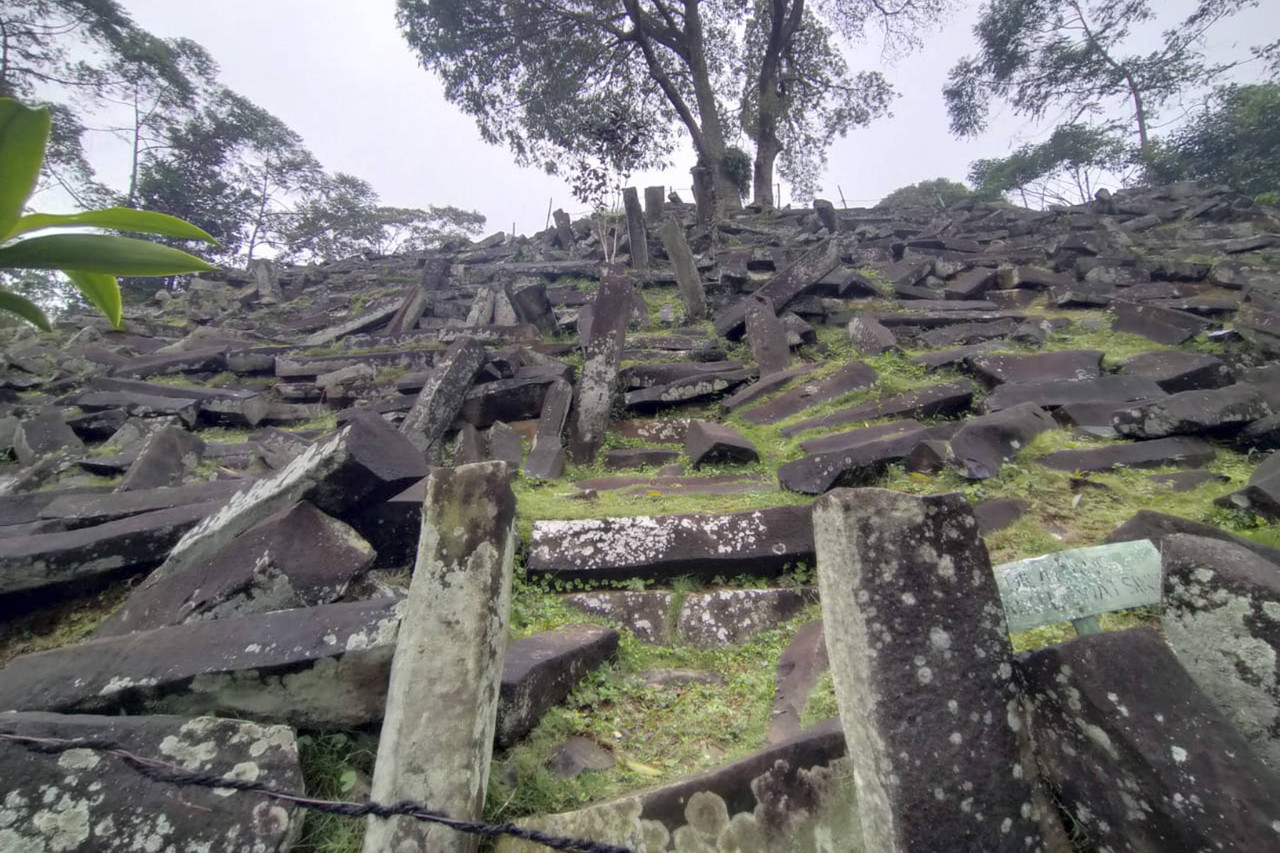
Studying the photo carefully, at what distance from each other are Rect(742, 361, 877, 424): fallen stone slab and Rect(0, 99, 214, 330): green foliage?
487 cm

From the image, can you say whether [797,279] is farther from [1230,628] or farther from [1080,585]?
[1230,628]

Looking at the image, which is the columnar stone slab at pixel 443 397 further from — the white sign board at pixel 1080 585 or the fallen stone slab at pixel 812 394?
the white sign board at pixel 1080 585

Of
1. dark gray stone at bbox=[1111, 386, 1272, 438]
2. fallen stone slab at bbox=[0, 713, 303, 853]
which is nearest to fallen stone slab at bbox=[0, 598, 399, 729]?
fallen stone slab at bbox=[0, 713, 303, 853]

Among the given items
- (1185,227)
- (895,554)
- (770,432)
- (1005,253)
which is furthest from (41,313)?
(1185,227)

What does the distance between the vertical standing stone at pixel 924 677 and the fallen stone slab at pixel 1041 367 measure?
13.4 ft

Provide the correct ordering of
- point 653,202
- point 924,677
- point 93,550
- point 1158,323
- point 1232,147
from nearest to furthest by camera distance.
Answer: point 924,677
point 93,550
point 1158,323
point 653,202
point 1232,147

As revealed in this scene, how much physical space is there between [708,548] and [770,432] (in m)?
2.20

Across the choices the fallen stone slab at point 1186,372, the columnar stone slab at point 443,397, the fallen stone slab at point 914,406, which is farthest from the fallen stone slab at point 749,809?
the fallen stone slab at point 1186,372

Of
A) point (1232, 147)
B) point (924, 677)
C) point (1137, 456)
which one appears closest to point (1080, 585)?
point (924, 677)

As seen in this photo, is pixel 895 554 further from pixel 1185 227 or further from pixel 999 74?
pixel 999 74

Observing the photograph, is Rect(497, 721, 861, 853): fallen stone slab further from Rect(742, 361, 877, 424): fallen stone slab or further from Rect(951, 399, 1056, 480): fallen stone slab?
Rect(742, 361, 877, 424): fallen stone slab

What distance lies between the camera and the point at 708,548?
3.05 m

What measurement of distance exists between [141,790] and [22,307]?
1.59 metres

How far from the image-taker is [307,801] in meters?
1.47
